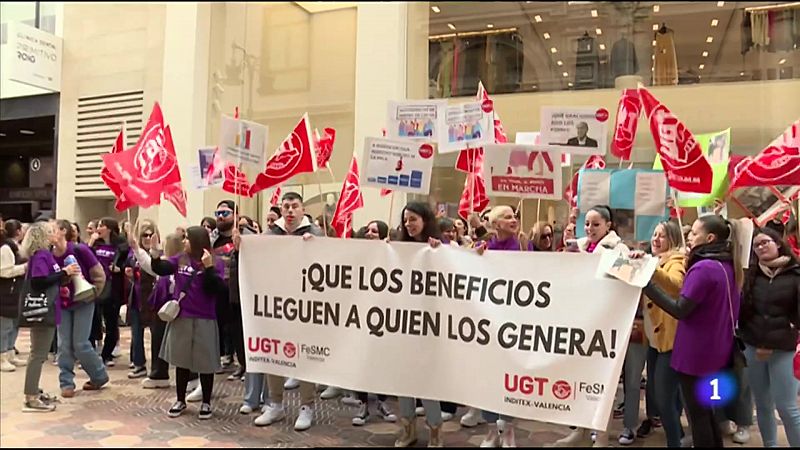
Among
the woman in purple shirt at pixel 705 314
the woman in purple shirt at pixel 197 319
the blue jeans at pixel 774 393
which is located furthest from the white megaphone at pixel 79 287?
the blue jeans at pixel 774 393

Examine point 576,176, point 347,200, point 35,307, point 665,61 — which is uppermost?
point 665,61

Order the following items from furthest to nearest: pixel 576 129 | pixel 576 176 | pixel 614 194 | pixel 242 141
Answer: pixel 576 176
pixel 614 194
pixel 576 129
pixel 242 141

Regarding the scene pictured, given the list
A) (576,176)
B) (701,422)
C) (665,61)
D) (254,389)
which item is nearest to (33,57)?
(254,389)

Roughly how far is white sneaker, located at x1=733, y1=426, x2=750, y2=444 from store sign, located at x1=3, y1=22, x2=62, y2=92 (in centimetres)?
1419

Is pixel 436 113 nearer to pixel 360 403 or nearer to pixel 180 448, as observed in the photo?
pixel 360 403

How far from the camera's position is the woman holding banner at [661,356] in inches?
174

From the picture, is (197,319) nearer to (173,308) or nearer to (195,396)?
(173,308)

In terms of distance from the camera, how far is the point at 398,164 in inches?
210

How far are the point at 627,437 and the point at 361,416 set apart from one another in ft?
7.13

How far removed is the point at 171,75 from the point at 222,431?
10276mm

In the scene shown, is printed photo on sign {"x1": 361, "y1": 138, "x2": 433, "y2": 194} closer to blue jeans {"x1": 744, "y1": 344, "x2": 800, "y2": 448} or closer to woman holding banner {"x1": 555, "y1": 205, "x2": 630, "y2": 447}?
woman holding banner {"x1": 555, "y1": 205, "x2": 630, "y2": 447}

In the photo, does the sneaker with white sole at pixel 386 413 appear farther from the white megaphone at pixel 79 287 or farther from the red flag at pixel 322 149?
the red flag at pixel 322 149

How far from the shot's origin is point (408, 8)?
12.4 meters

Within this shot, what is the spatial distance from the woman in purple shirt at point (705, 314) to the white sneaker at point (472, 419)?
1866 mm
